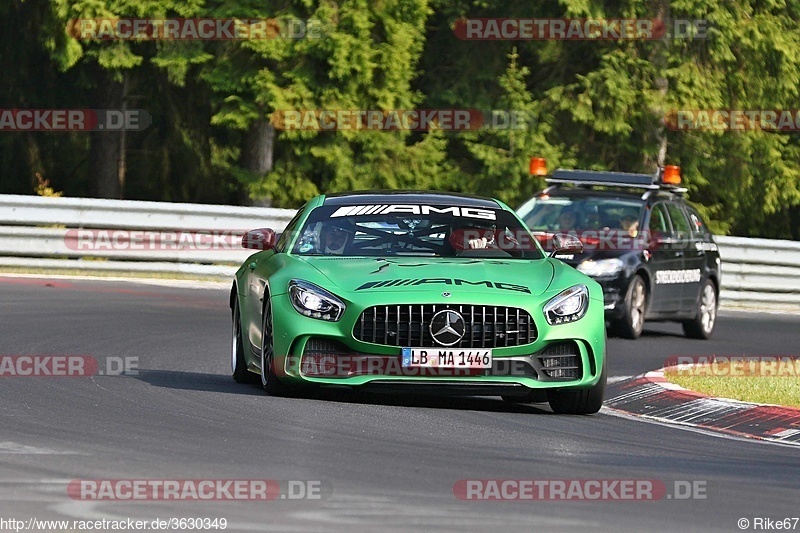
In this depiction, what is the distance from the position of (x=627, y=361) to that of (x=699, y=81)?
768 inches

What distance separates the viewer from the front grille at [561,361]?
34.2 feet

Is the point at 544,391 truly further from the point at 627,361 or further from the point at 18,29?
the point at 18,29

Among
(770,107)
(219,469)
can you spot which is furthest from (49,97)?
(219,469)

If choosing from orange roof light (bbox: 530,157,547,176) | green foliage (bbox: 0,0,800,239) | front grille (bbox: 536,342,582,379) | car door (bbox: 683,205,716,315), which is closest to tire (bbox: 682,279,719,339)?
car door (bbox: 683,205,716,315)

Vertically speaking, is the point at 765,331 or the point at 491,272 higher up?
the point at 491,272

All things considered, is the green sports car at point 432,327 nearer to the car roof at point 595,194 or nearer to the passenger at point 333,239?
the passenger at point 333,239

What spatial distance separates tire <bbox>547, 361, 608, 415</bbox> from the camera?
1066 cm

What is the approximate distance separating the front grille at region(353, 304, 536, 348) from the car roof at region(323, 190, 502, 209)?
5.76 feet

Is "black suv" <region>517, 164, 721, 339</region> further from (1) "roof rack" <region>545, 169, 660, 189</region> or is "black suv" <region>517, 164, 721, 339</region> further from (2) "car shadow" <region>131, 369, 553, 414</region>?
(2) "car shadow" <region>131, 369, 553, 414</region>

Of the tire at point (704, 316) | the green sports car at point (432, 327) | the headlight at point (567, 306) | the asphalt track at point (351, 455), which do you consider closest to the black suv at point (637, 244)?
the tire at point (704, 316)

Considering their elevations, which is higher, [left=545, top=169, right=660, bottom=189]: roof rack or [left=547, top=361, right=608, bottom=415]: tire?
[left=545, top=169, right=660, bottom=189]: roof rack

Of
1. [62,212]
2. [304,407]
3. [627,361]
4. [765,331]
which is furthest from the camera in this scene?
[62,212]

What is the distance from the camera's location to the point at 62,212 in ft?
74.0

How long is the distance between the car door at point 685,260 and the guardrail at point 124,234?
5706mm
